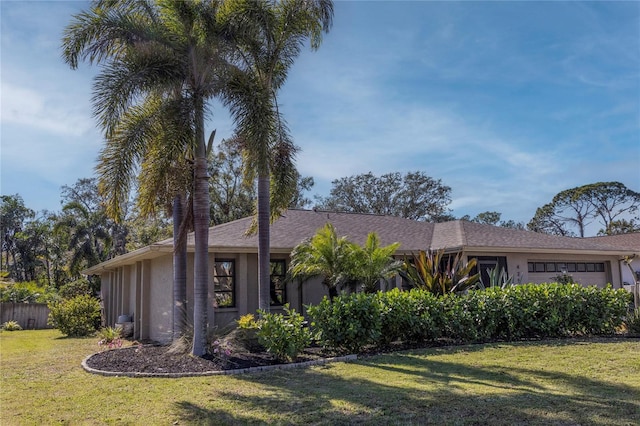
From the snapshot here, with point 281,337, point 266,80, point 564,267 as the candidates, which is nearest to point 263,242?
point 281,337

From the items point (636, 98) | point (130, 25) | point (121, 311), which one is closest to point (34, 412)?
point (130, 25)

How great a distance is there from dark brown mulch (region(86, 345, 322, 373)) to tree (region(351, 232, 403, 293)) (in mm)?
2918

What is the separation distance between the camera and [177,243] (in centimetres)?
1147

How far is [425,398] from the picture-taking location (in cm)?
660

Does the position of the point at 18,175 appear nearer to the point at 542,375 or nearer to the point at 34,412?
the point at 34,412

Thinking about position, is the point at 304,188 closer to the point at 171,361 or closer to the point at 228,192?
the point at 228,192

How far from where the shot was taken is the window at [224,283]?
47.0 ft

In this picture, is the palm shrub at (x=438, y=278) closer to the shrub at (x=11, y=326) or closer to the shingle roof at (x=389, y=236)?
the shingle roof at (x=389, y=236)

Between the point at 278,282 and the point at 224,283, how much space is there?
179 centimetres

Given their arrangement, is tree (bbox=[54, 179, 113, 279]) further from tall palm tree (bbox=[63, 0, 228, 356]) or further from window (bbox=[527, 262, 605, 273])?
window (bbox=[527, 262, 605, 273])

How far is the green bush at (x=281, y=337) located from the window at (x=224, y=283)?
4306 millimetres

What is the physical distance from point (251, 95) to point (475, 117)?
29.5 feet

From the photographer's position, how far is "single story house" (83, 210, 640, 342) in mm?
14289

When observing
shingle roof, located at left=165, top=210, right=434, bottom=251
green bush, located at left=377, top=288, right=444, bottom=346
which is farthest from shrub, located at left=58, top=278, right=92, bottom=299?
green bush, located at left=377, top=288, right=444, bottom=346
